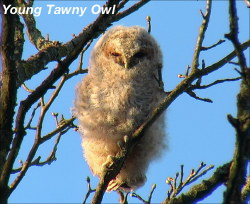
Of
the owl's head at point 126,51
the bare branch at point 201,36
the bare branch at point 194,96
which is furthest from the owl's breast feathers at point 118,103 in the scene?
the bare branch at point 201,36

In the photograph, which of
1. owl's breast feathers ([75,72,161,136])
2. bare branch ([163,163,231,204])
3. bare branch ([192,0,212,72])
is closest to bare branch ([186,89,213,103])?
bare branch ([192,0,212,72])

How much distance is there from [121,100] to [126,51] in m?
0.57

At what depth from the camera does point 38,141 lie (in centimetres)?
248

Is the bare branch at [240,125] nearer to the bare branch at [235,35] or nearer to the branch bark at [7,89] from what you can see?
the bare branch at [235,35]

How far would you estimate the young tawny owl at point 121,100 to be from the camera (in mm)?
3734

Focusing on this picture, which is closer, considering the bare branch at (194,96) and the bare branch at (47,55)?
the bare branch at (194,96)

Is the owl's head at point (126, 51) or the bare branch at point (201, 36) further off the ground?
the owl's head at point (126, 51)

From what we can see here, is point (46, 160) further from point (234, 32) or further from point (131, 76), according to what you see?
point (234, 32)

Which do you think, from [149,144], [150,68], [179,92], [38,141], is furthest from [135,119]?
[38,141]

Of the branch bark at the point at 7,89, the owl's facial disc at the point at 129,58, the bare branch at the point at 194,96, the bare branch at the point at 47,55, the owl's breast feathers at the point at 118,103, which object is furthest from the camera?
the owl's facial disc at the point at 129,58

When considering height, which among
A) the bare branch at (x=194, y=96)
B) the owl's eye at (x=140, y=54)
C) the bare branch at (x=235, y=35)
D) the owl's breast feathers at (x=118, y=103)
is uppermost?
the owl's eye at (x=140, y=54)

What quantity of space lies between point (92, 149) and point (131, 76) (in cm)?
64

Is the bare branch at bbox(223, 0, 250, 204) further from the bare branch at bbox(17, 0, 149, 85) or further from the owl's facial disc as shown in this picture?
the owl's facial disc

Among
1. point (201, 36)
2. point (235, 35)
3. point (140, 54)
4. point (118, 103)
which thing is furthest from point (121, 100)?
Result: point (235, 35)
